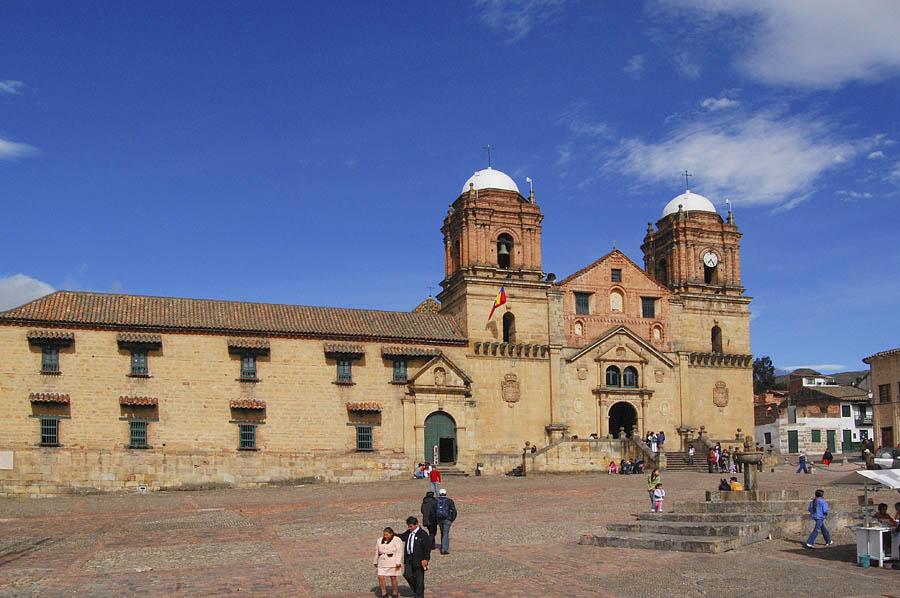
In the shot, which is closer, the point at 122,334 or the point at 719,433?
the point at 122,334

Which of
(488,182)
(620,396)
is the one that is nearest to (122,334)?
(488,182)

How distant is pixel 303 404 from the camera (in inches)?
1764

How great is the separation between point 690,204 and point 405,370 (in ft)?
70.0

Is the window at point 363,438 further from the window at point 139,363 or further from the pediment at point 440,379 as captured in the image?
the window at point 139,363

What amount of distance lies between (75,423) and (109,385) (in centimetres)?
209

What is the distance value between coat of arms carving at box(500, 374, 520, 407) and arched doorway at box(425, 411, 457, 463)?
11.1 ft

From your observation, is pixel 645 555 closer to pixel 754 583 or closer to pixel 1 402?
pixel 754 583

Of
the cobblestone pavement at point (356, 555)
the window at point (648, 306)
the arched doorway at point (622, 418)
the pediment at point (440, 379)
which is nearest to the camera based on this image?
the cobblestone pavement at point (356, 555)

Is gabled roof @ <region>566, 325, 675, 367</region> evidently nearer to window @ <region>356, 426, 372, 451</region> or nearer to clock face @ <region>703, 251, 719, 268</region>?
clock face @ <region>703, 251, 719, 268</region>

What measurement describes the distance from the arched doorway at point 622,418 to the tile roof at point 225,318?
32.3 ft

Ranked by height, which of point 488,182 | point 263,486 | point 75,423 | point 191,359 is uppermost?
point 488,182

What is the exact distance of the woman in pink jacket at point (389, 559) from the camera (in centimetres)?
1535

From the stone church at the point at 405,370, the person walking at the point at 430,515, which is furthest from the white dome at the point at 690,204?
the person walking at the point at 430,515

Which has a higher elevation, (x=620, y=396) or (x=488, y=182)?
(x=488, y=182)
